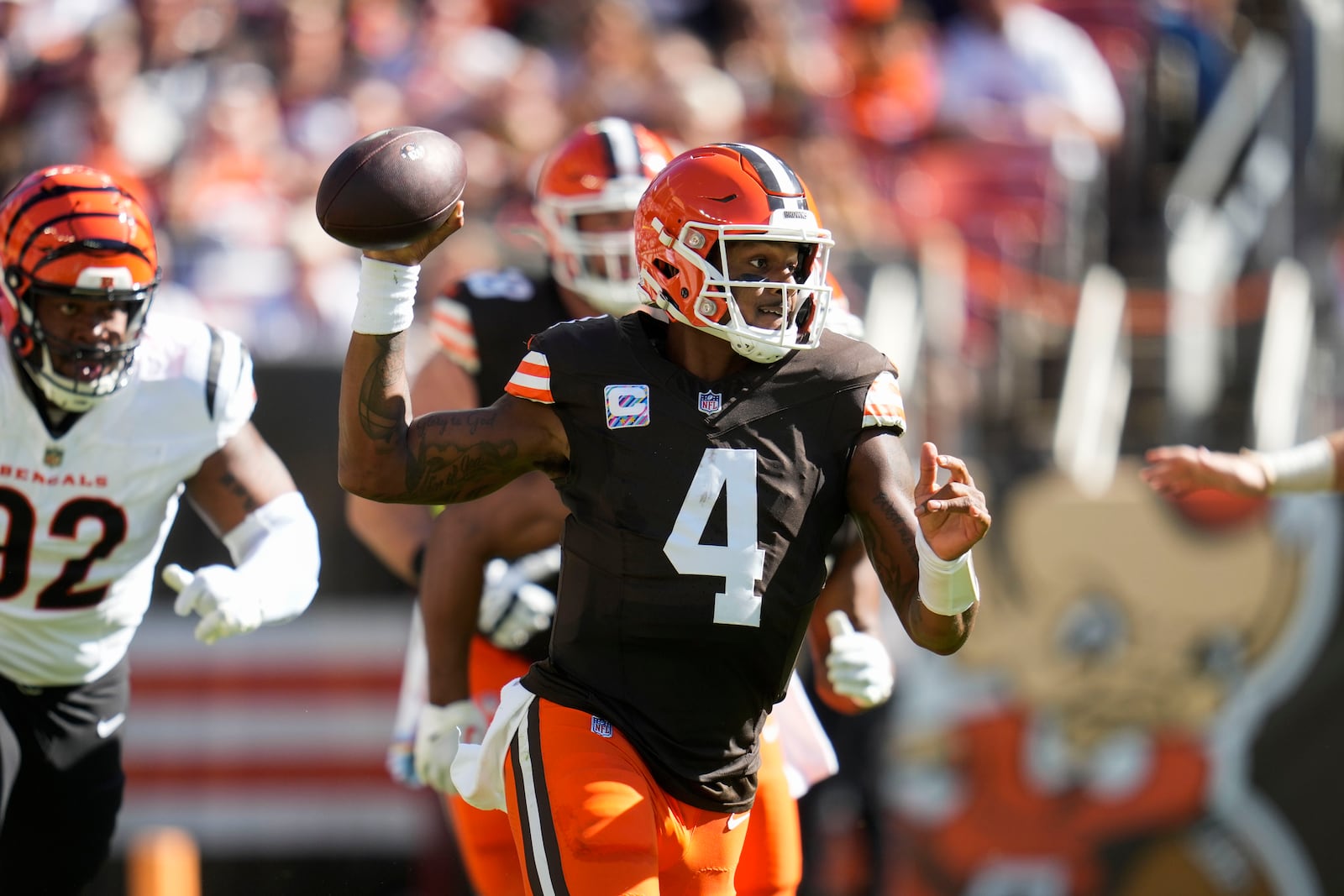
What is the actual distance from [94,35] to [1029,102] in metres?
4.76

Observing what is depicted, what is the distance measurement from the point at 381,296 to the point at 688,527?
28.8 inches

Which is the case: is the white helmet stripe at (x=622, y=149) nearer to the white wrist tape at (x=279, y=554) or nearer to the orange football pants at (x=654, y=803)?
the white wrist tape at (x=279, y=554)

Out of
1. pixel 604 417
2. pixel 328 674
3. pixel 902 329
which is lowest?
pixel 328 674

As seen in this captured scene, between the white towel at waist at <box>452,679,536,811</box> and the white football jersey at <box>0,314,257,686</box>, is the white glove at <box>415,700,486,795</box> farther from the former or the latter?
the white football jersey at <box>0,314,257,686</box>

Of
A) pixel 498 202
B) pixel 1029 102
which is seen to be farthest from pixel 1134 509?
pixel 498 202

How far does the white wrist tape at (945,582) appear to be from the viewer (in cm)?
299

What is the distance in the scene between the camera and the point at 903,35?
869 centimetres

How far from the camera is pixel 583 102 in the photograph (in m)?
7.98

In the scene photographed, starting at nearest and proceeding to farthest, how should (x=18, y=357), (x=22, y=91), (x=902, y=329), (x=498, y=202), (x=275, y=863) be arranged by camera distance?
(x=18, y=357) → (x=275, y=863) → (x=902, y=329) → (x=498, y=202) → (x=22, y=91)

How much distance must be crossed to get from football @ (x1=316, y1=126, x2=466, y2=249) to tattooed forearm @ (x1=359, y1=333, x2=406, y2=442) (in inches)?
7.9

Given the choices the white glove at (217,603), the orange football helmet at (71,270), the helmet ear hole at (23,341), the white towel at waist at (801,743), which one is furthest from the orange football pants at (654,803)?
the helmet ear hole at (23,341)

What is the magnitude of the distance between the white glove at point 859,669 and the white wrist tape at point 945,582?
2.56 ft

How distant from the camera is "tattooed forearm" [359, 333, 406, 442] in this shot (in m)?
3.10

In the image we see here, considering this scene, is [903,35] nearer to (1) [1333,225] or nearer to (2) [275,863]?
(1) [1333,225]
